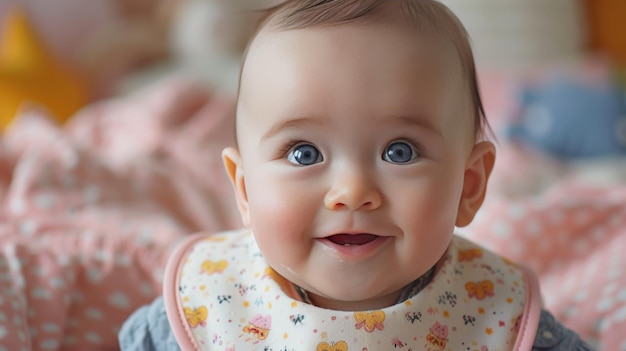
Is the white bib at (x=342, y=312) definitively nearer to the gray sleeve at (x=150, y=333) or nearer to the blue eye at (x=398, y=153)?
the gray sleeve at (x=150, y=333)

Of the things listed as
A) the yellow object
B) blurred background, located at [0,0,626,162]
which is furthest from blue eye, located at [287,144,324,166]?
the yellow object

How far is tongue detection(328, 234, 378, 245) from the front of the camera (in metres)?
0.77

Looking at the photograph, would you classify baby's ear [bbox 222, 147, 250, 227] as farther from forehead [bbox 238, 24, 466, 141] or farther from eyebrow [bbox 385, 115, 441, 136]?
eyebrow [bbox 385, 115, 441, 136]

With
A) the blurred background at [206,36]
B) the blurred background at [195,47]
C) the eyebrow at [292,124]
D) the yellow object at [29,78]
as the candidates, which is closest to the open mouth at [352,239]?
the eyebrow at [292,124]

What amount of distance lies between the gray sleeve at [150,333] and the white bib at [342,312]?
0.03 metres

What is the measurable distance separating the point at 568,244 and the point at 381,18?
0.70 m

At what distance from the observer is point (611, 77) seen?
7.87 ft

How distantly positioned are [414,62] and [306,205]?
0.16 m

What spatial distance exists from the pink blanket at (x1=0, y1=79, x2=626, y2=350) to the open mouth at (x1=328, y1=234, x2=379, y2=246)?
0.43 meters

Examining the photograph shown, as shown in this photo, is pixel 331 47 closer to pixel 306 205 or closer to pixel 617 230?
pixel 306 205

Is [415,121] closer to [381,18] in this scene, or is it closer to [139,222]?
[381,18]

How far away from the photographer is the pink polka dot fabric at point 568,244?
3.96ft

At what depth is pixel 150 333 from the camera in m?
0.92

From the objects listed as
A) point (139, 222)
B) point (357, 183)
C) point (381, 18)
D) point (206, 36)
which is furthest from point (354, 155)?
point (206, 36)
